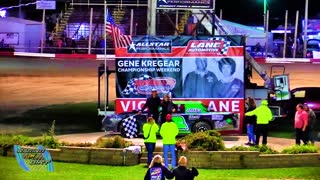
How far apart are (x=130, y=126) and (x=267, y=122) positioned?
4.61m

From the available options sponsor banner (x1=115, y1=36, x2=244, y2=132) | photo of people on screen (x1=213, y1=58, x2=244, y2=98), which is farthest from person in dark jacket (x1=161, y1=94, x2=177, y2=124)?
photo of people on screen (x1=213, y1=58, x2=244, y2=98)

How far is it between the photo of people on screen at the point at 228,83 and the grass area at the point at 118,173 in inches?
235

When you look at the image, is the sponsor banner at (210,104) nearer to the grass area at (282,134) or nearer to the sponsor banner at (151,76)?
the sponsor banner at (151,76)

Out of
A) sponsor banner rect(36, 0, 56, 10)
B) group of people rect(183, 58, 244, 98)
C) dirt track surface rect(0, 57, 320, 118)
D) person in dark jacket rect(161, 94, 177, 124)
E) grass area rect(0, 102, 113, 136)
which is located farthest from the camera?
sponsor banner rect(36, 0, 56, 10)

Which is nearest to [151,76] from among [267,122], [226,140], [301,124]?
[226,140]

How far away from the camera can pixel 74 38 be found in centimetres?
6078

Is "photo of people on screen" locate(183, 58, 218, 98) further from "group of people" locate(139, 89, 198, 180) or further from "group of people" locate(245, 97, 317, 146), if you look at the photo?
"group of people" locate(245, 97, 317, 146)

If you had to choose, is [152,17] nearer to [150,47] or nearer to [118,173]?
[150,47]

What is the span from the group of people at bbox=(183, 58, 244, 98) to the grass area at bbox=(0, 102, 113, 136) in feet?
13.7

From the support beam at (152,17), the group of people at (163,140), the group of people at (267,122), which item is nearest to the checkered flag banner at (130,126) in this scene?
the group of people at (163,140)

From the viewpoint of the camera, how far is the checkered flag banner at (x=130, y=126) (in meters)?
20.7

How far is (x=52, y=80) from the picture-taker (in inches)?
1590

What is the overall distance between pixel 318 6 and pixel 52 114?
2694 inches

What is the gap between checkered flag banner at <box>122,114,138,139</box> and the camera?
20.7 meters
